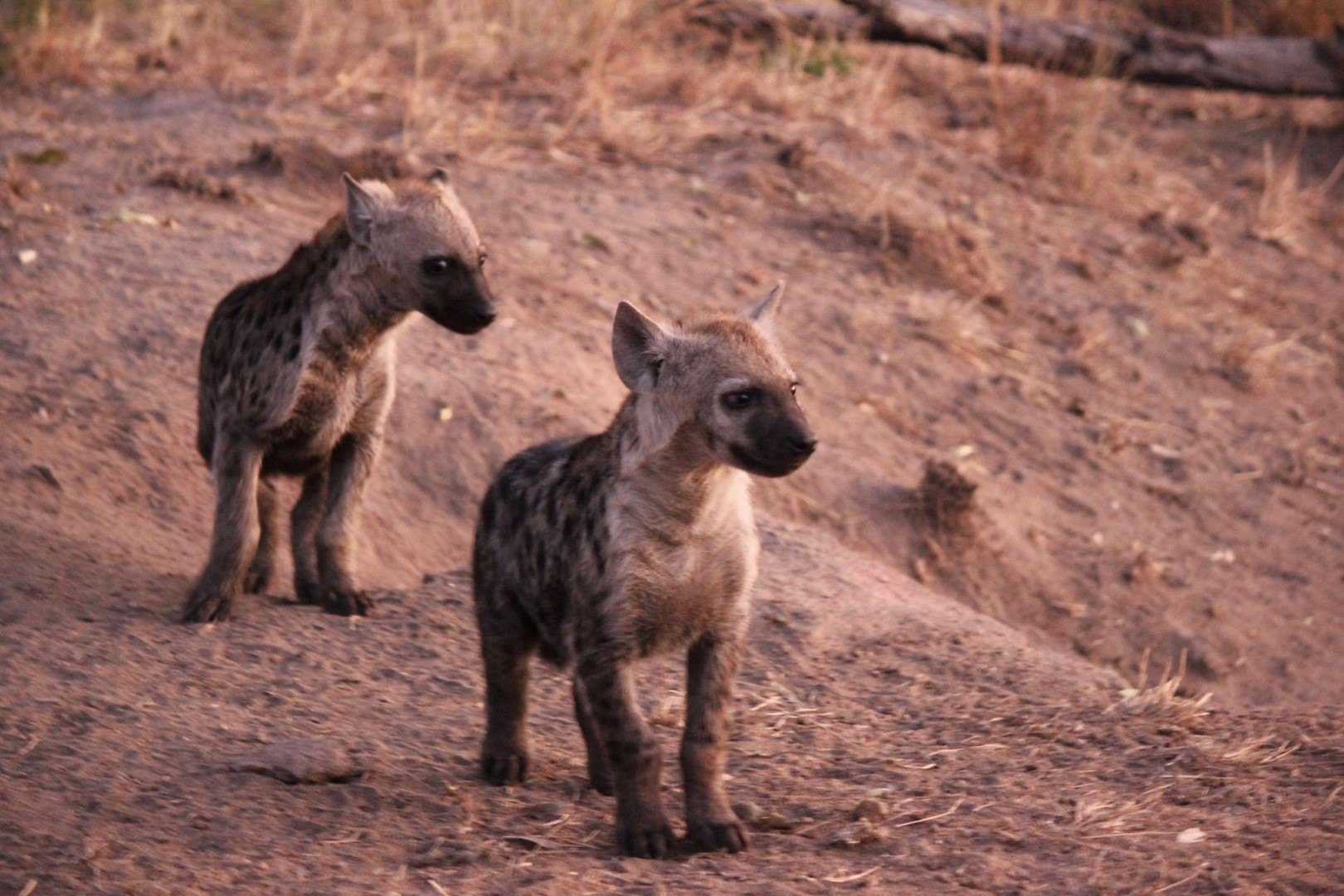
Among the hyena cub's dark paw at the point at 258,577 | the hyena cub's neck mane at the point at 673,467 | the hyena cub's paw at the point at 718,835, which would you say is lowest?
the hyena cub's dark paw at the point at 258,577

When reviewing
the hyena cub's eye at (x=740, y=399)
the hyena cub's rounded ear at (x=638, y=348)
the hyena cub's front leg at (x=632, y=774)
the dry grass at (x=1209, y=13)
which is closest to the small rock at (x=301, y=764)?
the hyena cub's front leg at (x=632, y=774)

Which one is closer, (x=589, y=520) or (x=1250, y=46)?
(x=589, y=520)

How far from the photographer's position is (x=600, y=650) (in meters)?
3.02

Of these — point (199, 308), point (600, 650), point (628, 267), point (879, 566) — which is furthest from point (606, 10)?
point (600, 650)

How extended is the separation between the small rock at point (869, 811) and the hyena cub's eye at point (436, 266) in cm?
193

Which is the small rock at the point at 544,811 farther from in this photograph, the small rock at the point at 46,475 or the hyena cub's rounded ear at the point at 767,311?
the small rock at the point at 46,475

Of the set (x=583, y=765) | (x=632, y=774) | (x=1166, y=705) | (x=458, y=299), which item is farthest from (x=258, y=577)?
(x=1166, y=705)

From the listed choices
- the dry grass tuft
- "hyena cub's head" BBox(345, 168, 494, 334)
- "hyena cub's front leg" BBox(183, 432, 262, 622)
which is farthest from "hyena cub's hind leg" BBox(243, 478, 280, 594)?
the dry grass tuft

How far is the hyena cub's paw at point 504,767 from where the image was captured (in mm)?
3307

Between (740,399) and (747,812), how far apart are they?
812 mm

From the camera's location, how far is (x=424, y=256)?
4312mm

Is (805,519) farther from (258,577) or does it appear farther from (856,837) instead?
(856,837)

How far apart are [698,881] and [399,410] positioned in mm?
2899

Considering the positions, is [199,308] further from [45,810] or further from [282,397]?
[45,810]
